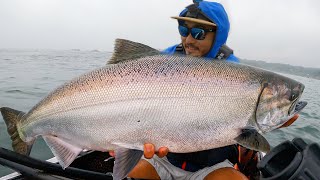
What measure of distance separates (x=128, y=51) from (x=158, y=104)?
666 millimetres

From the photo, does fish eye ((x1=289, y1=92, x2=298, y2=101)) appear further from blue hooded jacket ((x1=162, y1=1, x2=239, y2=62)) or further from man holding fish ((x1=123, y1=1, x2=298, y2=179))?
blue hooded jacket ((x1=162, y1=1, x2=239, y2=62))

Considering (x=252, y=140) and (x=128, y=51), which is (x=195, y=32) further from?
(x=252, y=140)

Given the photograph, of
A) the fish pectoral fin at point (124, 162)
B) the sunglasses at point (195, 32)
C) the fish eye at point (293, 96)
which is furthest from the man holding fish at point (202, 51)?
the fish eye at point (293, 96)

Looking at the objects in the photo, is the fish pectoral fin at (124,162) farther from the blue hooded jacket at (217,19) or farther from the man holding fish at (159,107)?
the blue hooded jacket at (217,19)

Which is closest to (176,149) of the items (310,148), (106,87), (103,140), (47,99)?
(103,140)

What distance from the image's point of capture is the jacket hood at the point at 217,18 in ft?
13.3

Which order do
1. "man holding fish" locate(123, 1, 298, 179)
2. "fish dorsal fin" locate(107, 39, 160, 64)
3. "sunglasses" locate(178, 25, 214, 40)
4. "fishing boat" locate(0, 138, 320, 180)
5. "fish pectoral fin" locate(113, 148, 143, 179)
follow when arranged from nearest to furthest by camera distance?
1. "fishing boat" locate(0, 138, 320, 180)
2. "fish pectoral fin" locate(113, 148, 143, 179)
3. "fish dorsal fin" locate(107, 39, 160, 64)
4. "man holding fish" locate(123, 1, 298, 179)
5. "sunglasses" locate(178, 25, 214, 40)

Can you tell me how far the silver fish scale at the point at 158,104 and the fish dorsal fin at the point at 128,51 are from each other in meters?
0.10

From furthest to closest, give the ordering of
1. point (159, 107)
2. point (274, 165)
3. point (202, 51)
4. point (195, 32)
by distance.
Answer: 1. point (202, 51)
2. point (195, 32)
3. point (159, 107)
4. point (274, 165)

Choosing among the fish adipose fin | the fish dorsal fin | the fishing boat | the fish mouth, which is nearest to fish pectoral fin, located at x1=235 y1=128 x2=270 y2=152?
the fishing boat

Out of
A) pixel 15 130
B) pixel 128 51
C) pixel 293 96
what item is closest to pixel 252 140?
pixel 293 96

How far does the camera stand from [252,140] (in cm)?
294

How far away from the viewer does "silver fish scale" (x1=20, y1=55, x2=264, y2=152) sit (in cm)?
291

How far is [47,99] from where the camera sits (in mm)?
3205
